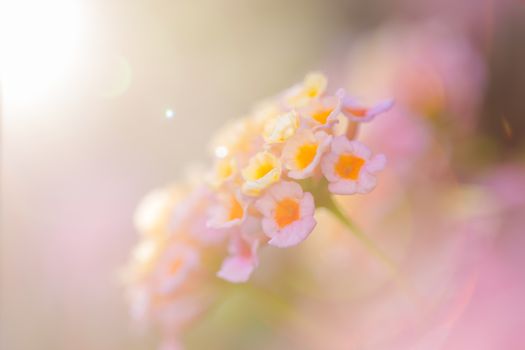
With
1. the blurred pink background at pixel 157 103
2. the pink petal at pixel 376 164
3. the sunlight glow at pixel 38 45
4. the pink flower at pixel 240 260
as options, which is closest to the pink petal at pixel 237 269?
the pink flower at pixel 240 260

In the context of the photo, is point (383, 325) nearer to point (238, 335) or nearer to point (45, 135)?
point (238, 335)

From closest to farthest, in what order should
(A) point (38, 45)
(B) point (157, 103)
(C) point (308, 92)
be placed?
(C) point (308, 92) → (A) point (38, 45) → (B) point (157, 103)

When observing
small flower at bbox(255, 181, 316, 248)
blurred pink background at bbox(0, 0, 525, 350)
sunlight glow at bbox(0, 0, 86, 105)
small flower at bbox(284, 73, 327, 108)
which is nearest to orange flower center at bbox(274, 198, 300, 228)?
small flower at bbox(255, 181, 316, 248)

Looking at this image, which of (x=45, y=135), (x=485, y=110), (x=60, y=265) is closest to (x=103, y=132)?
(x=45, y=135)

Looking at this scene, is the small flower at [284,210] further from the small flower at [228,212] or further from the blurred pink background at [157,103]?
the blurred pink background at [157,103]

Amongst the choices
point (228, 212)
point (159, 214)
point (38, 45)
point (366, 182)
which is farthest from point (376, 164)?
point (38, 45)

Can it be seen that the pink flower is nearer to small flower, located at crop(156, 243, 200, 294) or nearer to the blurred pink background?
small flower, located at crop(156, 243, 200, 294)

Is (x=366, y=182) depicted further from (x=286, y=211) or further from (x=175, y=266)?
(x=175, y=266)
